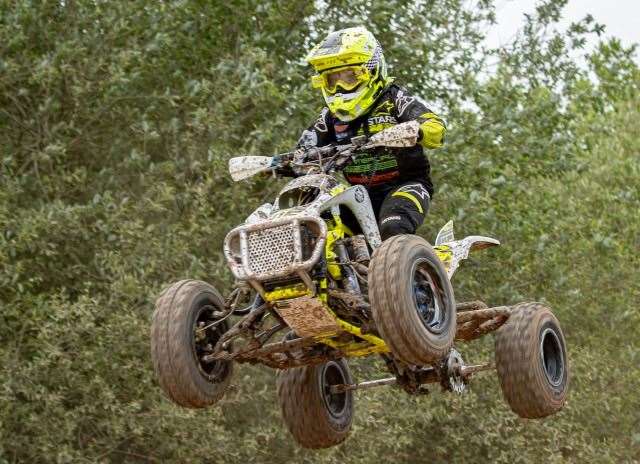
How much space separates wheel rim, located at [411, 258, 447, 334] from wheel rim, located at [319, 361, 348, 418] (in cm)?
→ 201

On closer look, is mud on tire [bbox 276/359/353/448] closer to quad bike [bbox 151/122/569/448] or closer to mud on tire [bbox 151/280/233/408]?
quad bike [bbox 151/122/569/448]

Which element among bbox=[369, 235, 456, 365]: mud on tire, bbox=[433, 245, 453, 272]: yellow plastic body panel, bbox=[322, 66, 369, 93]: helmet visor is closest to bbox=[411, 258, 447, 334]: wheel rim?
bbox=[369, 235, 456, 365]: mud on tire

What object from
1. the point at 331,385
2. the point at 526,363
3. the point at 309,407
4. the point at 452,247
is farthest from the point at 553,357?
the point at 309,407

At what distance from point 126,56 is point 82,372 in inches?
154

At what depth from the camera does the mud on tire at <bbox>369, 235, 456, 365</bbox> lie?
844cm

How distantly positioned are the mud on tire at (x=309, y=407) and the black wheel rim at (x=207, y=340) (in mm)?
1156

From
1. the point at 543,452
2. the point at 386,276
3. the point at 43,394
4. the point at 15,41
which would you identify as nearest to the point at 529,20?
the point at 543,452

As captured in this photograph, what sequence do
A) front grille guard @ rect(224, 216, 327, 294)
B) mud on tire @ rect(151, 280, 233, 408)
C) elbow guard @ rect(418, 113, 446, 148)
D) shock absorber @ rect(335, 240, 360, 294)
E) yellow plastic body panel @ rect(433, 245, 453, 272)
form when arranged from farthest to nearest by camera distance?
1. yellow plastic body panel @ rect(433, 245, 453, 272)
2. elbow guard @ rect(418, 113, 446, 148)
3. mud on tire @ rect(151, 280, 233, 408)
4. shock absorber @ rect(335, 240, 360, 294)
5. front grille guard @ rect(224, 216, 327, 294)

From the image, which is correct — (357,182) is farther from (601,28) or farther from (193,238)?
(601,28)

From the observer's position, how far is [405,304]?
8453 millimetres

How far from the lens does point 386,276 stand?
27.8 ft

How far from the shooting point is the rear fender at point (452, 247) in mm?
10180

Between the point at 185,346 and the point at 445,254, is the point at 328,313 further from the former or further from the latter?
the point at 445,254

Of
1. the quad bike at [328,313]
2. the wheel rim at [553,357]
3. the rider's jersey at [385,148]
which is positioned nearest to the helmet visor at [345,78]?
the rider's jersey at [385,148]
